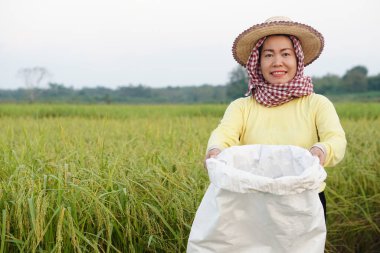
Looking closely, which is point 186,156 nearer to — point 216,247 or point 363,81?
point 216,247

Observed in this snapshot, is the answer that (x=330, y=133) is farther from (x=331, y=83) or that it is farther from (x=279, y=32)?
(x=331, y=83)

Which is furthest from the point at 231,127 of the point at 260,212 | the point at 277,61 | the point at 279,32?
the point at 260,212

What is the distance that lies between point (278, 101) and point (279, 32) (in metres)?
0.27

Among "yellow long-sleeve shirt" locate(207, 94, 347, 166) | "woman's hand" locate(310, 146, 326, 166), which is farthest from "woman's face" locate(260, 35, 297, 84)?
"woman's hand" locate(310, 146, 326, 166)

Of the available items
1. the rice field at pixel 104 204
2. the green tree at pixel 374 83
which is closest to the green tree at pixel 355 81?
the green tree at pixel 374 83

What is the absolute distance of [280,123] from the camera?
1.73 metres

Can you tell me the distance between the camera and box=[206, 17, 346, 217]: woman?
66.5 inches

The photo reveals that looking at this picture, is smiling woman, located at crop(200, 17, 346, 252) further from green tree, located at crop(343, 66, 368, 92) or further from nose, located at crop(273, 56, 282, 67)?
green tree, located at crop(343, 66, 368, 92)

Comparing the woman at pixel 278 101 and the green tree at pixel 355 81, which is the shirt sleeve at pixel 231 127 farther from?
the green tree at pixel 355 81

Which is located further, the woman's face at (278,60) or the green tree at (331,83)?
the green tree at (331,83)

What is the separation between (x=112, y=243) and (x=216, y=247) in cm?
82

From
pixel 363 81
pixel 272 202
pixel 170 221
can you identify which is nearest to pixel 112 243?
pixel 170 221

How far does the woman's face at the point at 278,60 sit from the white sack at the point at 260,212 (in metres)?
0.46

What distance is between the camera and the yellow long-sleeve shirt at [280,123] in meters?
1.66
